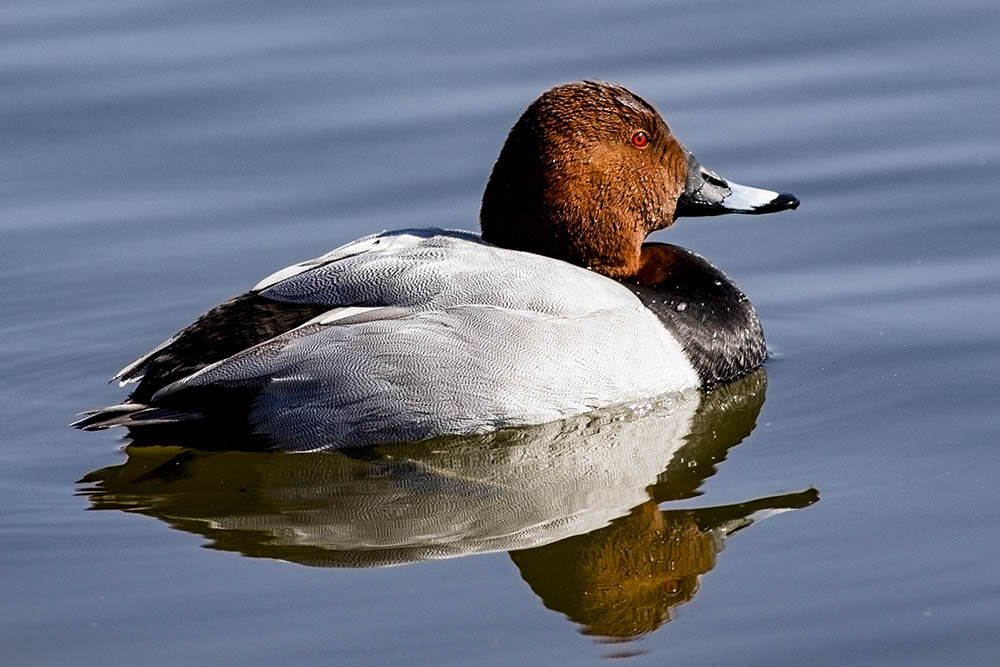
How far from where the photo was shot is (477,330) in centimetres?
664

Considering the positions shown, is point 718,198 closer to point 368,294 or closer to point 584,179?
point 584,179

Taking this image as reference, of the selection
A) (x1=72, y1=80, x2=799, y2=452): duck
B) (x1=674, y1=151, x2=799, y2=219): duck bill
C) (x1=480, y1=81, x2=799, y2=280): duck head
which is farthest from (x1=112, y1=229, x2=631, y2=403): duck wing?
(x1=674, y1=151, x2=799, y2=219): duck bill

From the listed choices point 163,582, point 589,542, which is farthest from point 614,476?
point 163,582

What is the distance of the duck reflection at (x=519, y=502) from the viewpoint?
5688 mm

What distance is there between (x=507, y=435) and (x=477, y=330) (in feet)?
1.46

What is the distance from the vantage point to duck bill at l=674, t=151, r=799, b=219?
773 cm

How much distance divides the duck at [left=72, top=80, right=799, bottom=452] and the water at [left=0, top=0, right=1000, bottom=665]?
187mm

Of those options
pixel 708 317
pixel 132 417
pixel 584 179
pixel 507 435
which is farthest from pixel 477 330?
pixel 132 417

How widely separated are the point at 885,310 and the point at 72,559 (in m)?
3.89

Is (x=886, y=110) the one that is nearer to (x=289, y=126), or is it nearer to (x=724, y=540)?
(x=289, y=126)

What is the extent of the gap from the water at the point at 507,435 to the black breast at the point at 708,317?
157 millimetres

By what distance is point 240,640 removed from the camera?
5219 mm

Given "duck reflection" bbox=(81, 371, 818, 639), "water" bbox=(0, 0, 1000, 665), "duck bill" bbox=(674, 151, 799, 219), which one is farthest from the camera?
"duck bill" bbox=(674, 151, 799, 219)

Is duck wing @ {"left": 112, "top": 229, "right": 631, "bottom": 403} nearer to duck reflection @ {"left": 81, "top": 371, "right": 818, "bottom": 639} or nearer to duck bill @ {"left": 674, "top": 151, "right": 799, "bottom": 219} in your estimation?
duck reflection @ {"left": 81, "top": 371, "right": 818, "bottom": 639}
